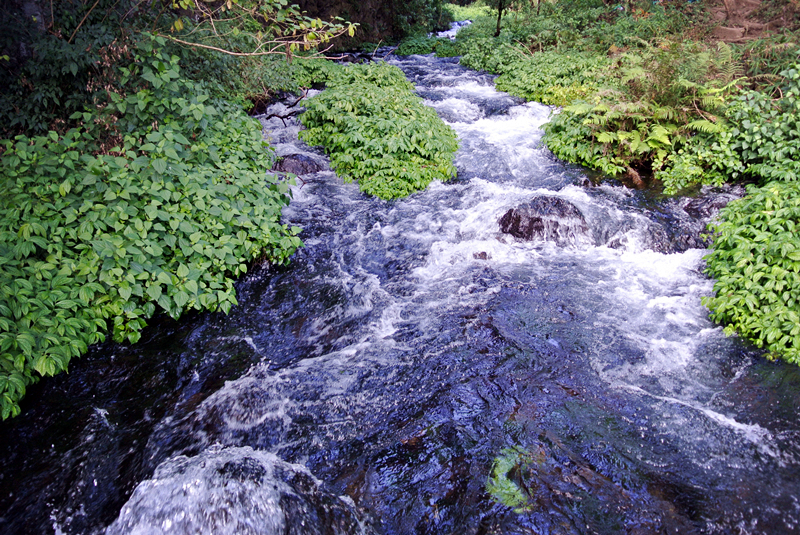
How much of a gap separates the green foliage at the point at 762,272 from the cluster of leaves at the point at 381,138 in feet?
16.8

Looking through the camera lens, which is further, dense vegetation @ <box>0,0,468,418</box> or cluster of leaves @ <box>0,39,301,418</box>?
dense vegetation @ <box>0,0,468,418</box>

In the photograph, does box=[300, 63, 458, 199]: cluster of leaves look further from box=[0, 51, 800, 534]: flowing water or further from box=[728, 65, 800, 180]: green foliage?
box=[728, 65, 800, 180]: green foliage

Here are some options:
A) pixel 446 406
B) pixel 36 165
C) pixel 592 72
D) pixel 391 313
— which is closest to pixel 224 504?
pixel 446 406

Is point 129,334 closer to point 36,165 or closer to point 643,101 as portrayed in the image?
point 36,165

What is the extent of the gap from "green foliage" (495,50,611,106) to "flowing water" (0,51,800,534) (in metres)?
6.41

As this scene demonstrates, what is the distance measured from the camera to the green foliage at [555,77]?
39.8 feet

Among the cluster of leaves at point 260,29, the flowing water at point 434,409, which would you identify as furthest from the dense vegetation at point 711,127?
the cluster of leaves at point 260,29

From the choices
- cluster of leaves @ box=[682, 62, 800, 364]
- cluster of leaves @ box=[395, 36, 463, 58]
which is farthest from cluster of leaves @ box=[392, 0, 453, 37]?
cluster of leaves @ box=[682, 62, 800, 364]

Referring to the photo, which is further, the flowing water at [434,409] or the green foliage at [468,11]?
the green foliage at [468,11]

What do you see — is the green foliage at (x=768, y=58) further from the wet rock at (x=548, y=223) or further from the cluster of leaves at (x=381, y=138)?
the cluster of leaves at (x=381, y=138)

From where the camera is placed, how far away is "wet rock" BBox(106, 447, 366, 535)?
3045mm

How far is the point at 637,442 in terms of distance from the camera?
156 inches

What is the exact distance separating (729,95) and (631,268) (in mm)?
4617

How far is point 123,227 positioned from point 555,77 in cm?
1269
